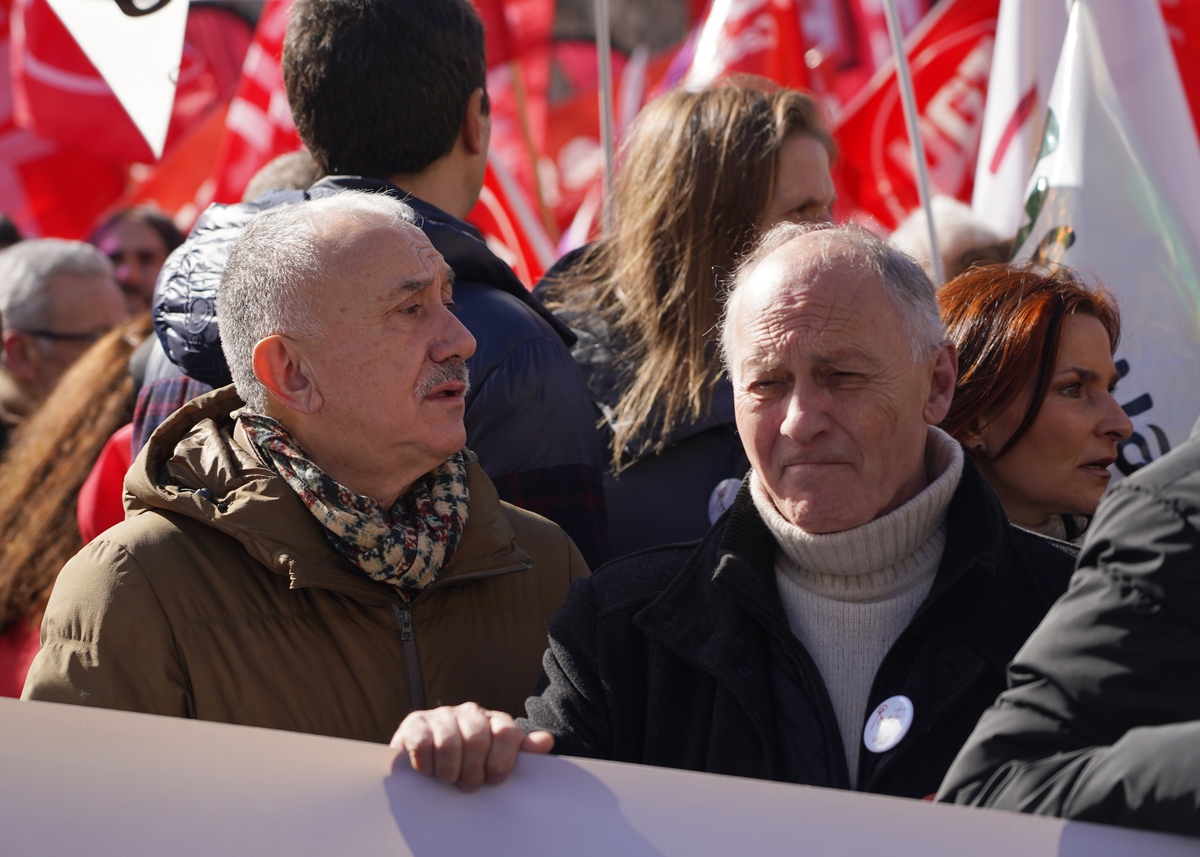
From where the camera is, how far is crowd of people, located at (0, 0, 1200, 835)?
69.9 inches

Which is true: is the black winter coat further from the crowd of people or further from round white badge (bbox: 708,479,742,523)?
round white badge (bbox: 708,479,742,523)

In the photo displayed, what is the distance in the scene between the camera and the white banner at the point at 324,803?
168 cm

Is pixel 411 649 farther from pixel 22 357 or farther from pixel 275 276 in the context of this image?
pixel 22 357

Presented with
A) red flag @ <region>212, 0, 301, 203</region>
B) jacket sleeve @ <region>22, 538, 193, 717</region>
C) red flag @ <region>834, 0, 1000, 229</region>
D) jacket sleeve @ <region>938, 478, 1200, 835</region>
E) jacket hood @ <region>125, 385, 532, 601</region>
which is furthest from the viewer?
red flag @ <region>834, 0, 1000, 229</region>

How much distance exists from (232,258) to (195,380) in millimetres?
562

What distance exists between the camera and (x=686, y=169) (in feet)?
10.6

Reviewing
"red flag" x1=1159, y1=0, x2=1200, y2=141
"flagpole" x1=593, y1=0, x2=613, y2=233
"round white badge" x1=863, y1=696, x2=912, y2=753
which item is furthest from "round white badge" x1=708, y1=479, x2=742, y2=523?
"red flag" x1=1159, y1=0, x2=1200, y2=141

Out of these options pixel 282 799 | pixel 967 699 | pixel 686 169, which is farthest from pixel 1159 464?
pixel 686 169

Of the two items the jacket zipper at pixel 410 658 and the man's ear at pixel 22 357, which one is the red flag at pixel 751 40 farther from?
the jacket zipper at pixel 410 658

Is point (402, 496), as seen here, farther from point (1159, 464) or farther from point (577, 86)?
point (577, 86)

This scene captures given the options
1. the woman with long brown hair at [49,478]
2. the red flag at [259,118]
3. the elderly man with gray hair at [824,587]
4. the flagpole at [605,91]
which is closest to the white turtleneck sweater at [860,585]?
the elderly man with gray hair at [824,587]

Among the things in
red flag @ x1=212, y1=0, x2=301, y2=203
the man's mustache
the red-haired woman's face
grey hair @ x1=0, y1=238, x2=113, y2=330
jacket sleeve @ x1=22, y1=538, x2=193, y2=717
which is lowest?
the red-haired woman's face

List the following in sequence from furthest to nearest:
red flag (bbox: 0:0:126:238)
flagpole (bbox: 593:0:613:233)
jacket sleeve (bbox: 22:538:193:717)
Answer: red flag (bbox: 0:0:126:238) < flagpole (bbox: 593:0:613:233) < jacket sleeve (bbox: 22:538:193:717)

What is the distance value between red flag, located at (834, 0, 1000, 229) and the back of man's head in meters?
3.74
